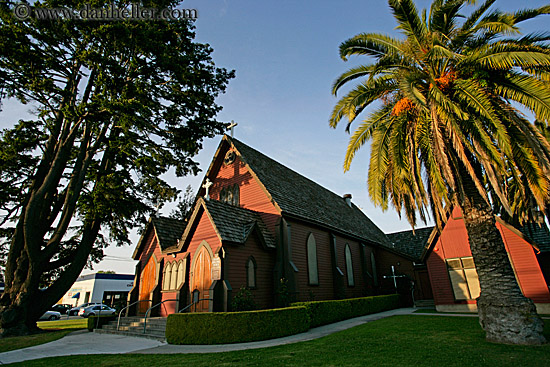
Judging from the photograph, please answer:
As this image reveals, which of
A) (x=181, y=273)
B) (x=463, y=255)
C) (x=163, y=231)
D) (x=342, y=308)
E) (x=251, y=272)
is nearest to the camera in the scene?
(x=251, y=272)

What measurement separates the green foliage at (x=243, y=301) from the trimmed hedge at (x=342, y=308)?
89.2 inches

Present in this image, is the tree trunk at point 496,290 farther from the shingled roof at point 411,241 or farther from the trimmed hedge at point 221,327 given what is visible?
the shingled roof at point 411,241

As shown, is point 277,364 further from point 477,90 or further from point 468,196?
point 477,90

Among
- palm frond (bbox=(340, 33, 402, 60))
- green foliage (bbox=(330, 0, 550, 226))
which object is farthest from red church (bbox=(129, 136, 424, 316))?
palm frond (bbox=(340, 33, 402, 60))

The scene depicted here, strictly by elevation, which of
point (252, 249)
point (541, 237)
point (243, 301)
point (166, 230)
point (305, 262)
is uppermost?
point (166, 230)

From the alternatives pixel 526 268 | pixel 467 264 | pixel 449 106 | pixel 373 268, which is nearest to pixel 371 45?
pixel 449 106

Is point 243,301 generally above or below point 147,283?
below

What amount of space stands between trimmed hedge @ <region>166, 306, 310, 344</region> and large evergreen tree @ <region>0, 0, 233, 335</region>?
10585mm

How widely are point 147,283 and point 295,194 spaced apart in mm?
11840

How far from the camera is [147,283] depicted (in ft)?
60.0

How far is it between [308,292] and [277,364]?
10.9 metres

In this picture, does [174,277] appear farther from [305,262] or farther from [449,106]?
[449,106]

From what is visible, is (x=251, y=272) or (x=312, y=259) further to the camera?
(x=312, y=259)

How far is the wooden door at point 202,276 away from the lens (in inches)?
560
